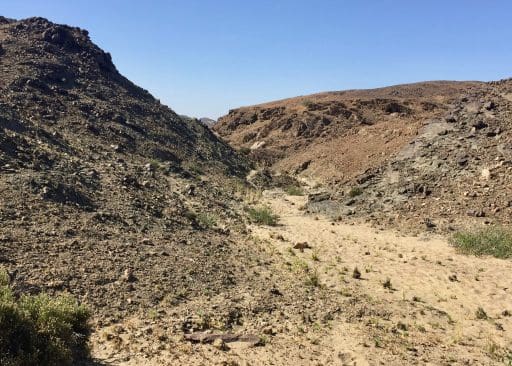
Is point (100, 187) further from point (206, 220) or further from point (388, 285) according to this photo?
point (388, 285)

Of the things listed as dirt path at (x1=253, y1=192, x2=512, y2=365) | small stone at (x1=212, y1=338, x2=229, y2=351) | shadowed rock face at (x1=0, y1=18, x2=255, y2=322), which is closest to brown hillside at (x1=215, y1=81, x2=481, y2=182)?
shadowed rock face at (x1=0, y1=18, x2=255, y2=322)

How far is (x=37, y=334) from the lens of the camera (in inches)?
217

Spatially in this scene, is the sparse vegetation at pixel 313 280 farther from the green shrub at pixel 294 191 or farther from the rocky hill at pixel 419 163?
the green shrub at pixel 294 191

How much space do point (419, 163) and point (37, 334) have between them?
18.6 m

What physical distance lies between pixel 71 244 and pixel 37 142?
8.16 meters

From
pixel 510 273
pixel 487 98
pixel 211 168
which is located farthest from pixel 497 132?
pixel 211 168

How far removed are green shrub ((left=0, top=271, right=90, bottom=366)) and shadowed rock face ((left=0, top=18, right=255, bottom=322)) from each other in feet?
4.84

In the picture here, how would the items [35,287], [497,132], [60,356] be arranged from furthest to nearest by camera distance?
[497,132]
[35,287]
[60,356]

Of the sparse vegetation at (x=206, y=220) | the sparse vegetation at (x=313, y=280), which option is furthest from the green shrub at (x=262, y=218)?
the sparse vegetation at (x=313, y=280)

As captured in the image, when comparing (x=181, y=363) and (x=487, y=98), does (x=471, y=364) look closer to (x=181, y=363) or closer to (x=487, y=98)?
(x=181, y=363)

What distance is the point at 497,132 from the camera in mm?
20016

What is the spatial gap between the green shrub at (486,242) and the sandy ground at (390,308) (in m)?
0.33

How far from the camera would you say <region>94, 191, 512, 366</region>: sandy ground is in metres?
7.04

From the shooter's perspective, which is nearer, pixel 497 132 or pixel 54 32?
pixel 497 132
